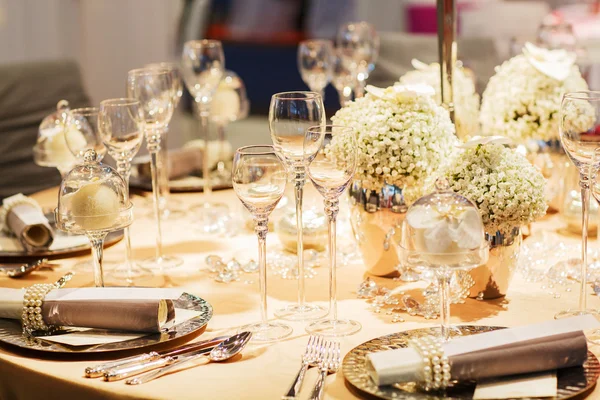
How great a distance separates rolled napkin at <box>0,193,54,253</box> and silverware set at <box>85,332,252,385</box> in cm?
70

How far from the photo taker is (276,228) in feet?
6.41

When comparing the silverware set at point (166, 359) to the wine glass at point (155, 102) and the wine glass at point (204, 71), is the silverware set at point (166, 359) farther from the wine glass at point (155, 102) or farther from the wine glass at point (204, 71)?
the wine glass at point (204, 71)

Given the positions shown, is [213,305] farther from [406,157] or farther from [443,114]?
[443,114]

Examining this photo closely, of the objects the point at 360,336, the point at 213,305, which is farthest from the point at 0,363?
the point at 360,336

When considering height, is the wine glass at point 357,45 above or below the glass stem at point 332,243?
above

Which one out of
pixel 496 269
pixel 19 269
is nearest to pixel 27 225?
pixel 19 269

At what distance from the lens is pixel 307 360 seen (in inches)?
50.5

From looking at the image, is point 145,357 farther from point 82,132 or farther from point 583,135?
point 583,135

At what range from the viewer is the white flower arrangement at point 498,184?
1.52 m

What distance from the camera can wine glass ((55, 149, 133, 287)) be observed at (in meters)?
1.48

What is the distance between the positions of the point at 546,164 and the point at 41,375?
4.56 ft

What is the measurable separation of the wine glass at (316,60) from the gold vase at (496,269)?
1.10 metres

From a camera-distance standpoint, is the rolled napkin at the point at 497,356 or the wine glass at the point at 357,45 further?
the wine glass at the point at 357,45

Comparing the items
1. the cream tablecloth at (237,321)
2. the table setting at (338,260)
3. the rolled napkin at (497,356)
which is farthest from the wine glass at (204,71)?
the rolled napkin at (497,356)
